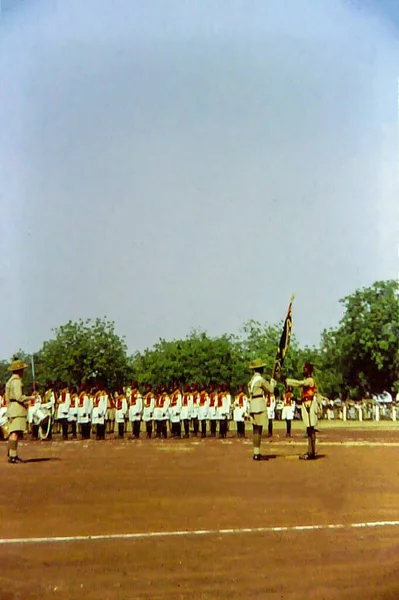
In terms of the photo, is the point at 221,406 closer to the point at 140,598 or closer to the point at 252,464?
the point at 252,464

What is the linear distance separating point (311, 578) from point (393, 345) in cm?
4980

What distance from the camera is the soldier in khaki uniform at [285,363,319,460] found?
17250 millimetres

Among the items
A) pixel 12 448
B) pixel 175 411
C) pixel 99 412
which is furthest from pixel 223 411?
pixel 12 448

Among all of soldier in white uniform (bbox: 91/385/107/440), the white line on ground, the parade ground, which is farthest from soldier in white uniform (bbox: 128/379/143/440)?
the white line on ground

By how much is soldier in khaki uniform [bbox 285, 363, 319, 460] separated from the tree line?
31327 millimetres

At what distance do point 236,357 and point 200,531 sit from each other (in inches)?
2217

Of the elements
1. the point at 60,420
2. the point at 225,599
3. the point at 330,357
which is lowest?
the point at 225,599

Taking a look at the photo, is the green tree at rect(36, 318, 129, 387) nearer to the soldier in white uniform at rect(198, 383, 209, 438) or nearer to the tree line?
the tree line

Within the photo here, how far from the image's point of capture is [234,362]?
63.8 m

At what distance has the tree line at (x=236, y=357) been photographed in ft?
176

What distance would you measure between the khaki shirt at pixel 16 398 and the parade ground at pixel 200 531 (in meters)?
1.12

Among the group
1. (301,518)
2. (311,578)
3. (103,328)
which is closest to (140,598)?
(311,578)

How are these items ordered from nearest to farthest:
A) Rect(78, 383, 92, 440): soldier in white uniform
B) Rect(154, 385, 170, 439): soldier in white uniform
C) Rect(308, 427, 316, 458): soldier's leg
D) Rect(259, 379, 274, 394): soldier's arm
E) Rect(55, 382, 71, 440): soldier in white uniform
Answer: Rect(308, 427, 316, 458): soldier's leg < Rect(259, 379, 274, 394): soldier's arm < Rect(78, 383, 92, 440): soldier in white uniform < Rect(55, 382, 71, 440): soldier in white uniform < Rect(154, 385, 170, 439): soldier in white uniform

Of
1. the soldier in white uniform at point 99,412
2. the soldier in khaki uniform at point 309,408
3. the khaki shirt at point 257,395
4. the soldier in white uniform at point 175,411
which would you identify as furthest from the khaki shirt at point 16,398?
the soldier in white uniform at point 175,411
